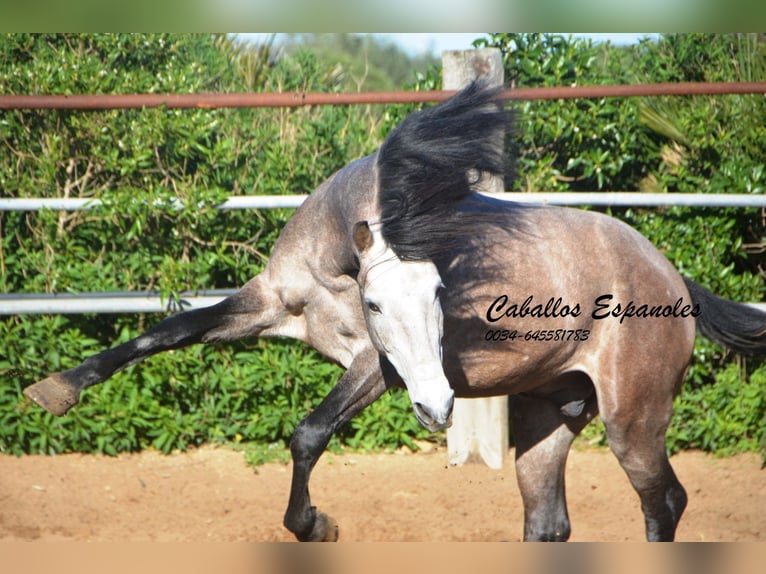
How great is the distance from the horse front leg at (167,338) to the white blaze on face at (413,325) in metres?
0.67

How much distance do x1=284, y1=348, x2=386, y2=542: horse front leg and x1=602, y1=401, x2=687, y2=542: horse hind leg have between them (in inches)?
37.9

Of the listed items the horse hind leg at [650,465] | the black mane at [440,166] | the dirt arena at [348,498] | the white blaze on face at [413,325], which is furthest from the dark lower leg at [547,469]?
the white blaze on face at [413,325]

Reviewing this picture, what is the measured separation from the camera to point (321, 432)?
3031 millimetres

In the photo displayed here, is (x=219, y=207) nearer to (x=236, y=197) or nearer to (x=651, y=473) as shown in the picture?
(x=236, y=197)

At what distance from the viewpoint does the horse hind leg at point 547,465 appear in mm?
3701

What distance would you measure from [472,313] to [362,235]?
1.97ft

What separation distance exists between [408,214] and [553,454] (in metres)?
1.39

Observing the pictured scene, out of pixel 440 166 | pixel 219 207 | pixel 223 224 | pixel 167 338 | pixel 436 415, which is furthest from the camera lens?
pixel 223 224

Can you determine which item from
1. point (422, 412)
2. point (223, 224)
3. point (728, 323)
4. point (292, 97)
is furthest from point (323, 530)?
point (223, 224)

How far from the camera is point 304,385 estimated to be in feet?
16.2

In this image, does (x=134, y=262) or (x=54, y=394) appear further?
(x=134, y=262)

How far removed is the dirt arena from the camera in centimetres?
411

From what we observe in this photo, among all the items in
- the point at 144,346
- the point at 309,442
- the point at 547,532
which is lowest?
the point at 547,532

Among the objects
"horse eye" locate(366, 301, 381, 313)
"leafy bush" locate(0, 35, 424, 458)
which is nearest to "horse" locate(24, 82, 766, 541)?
"horse eye" locate(366, 301, 381, 313)
